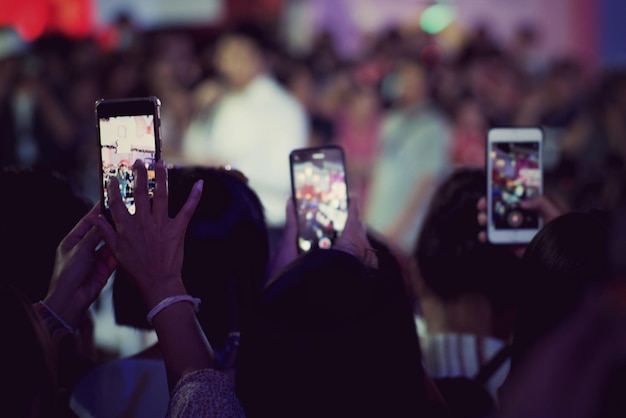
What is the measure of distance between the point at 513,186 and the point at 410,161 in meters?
2.83

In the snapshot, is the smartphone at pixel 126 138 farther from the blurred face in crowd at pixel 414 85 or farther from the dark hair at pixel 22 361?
the blurred face in crowd at pixel 414 85

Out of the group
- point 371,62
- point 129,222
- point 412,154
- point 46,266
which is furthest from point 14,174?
point 371,62

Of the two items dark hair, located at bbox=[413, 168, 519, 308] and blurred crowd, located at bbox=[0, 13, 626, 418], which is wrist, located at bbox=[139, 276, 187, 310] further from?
dark hair, located at bbox=[413, 168, 519, 308]

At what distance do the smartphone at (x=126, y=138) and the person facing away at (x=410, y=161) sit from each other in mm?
3299

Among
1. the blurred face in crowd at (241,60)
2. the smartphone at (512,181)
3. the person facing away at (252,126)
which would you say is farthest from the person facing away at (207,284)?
the blurred face in crowd at (241,60)

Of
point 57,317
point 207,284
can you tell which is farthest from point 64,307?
point 207,284

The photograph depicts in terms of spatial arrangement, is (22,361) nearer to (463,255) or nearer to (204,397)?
(204,397)

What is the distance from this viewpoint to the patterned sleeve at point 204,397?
132 cm

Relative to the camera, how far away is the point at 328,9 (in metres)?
11.1

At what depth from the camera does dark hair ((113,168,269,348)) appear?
1.69 metres

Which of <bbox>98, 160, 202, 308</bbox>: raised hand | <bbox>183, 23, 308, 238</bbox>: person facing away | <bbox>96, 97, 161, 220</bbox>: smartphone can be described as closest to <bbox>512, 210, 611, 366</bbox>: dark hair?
<bbox>98, 160, 202, 308</bbox>: raised hand

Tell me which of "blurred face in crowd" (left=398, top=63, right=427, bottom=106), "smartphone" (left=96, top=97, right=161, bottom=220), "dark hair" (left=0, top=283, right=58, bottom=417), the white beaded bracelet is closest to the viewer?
"dark hair" (left=0, top=283, right=58, bottom=417)

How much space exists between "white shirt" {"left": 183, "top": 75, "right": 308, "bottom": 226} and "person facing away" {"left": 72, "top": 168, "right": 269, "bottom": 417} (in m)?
2.54

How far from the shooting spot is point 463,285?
88.1 inches
